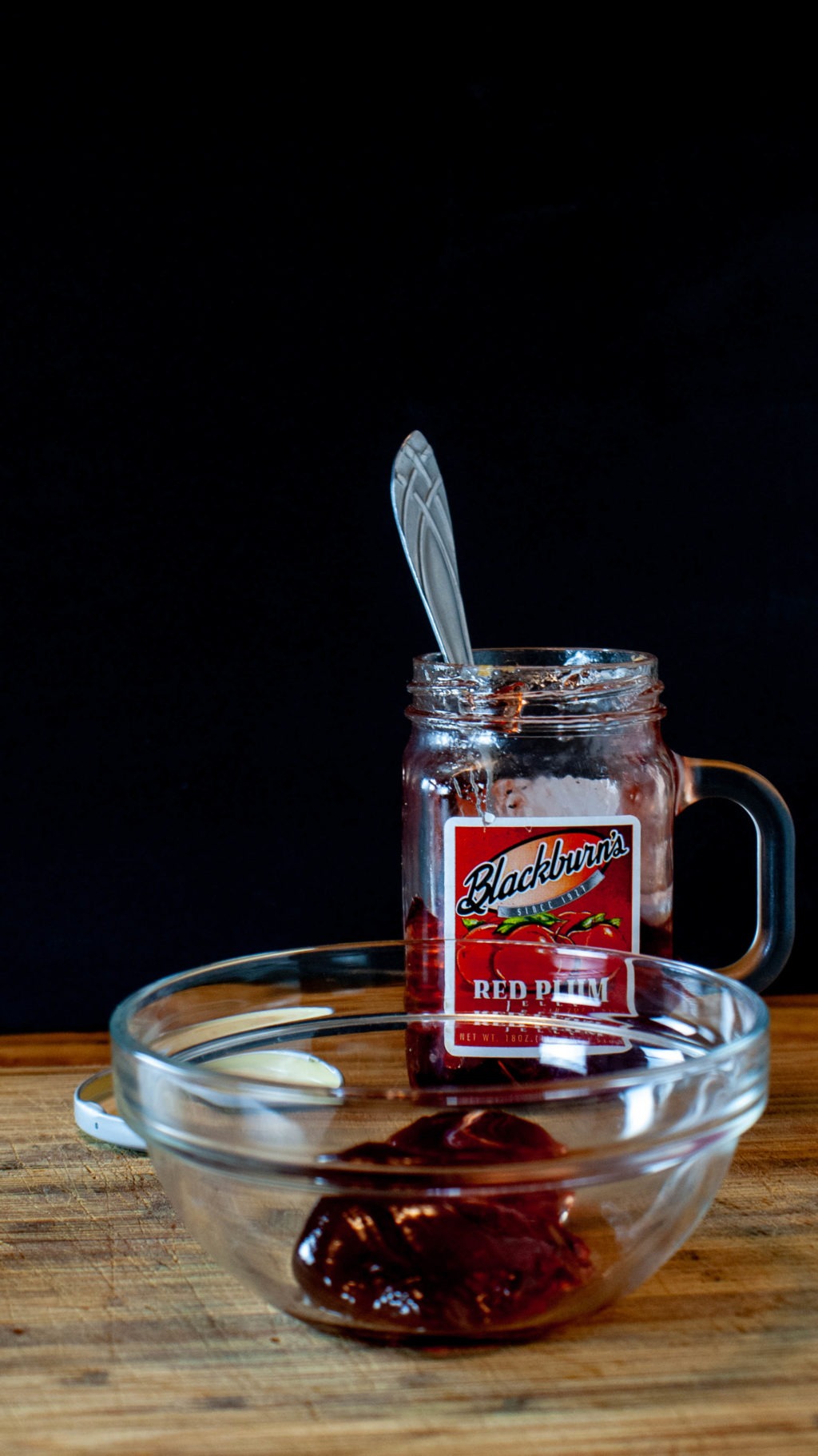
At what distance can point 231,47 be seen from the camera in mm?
897

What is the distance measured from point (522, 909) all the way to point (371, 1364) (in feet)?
0.86

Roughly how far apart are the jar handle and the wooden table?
0.19 meters

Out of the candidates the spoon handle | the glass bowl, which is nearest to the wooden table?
the glass bowl

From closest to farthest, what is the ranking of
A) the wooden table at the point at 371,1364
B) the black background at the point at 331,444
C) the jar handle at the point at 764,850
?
the wooden table at the point at 371,1364 → the jar handle at the point at 764,850 → the black background at the point at 331,444

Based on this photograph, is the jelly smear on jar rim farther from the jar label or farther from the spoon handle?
the spoon handle

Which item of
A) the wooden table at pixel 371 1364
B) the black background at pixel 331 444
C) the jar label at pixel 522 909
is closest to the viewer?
the wooden table at pixel 371 1364

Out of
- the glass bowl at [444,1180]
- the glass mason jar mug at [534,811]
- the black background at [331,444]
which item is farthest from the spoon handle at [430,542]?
the glass bowl at [444,1180]

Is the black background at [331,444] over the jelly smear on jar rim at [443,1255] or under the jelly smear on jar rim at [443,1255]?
over

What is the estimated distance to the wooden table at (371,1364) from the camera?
1.51ft

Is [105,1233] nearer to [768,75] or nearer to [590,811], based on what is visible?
[590,811]

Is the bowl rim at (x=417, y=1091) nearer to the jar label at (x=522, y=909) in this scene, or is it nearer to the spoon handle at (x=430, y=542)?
the jar label at (x=522, y=909)

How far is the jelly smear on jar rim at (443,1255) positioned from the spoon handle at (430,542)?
→ 34cm

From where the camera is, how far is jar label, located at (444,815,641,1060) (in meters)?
0.70

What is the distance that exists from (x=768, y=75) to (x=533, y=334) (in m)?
0.23
